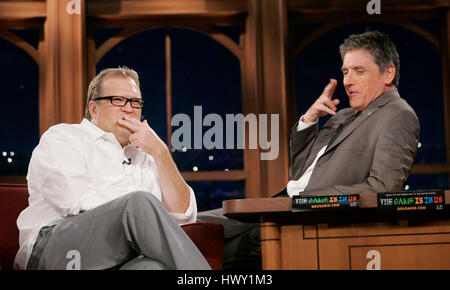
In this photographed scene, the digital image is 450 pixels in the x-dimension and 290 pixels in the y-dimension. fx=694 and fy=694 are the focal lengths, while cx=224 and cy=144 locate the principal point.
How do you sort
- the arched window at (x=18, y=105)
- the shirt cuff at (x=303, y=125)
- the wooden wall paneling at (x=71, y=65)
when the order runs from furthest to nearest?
1. the arched window at (x=18, y=105)
2. the wooden wall paneling at (x=71, y=65)
3. the shirt cuff at (x=303, y=125)

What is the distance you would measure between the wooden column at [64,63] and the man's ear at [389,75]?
173cm

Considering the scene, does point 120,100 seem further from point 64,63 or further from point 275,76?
point 275,76

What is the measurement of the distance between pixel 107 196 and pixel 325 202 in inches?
34.5

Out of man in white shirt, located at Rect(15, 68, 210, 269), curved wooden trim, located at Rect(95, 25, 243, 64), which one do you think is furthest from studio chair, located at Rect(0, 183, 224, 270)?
curved wooden trim, located at Rect(95, 25, 243, 64)

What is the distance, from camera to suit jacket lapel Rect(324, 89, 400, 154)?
2753 millimetres

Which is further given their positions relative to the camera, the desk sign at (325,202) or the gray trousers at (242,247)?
the gray trousers at (242,247)

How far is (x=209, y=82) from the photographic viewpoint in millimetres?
4090

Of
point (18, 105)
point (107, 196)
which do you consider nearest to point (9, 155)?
point (18, 105)

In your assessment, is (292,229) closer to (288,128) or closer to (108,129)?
(108,129)

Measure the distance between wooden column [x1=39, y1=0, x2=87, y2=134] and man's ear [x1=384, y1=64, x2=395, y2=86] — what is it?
5.67ft

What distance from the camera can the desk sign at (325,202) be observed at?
7.11 feet

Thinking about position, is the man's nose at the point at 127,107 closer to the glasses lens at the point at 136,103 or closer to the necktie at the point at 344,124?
the glasses lens at the point at 136,103

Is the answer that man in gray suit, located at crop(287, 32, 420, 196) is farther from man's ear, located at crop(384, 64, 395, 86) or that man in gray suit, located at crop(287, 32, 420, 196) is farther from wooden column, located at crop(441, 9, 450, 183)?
wooden column, located at crop(441, 9, 450, 183)

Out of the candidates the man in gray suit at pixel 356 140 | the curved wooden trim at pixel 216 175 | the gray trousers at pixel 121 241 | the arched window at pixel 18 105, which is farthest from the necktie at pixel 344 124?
the arched window at pixel 18 105
